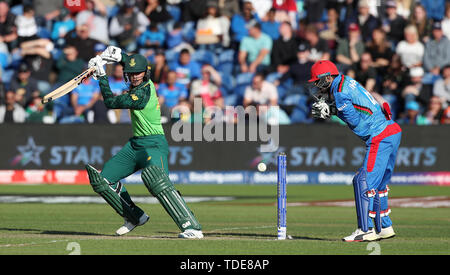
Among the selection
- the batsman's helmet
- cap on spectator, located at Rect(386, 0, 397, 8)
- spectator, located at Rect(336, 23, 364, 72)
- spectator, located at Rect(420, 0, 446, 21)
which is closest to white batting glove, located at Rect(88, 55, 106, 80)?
the batsman's helmet

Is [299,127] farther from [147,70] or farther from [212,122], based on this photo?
[147,70]

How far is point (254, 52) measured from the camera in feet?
80.4

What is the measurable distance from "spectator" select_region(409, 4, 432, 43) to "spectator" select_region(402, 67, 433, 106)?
137 centimetres

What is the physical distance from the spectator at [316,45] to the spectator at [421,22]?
2482 mm

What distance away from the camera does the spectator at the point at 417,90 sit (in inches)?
931

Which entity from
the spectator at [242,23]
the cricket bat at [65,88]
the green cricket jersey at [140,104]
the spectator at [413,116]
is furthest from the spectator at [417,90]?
the cricket bat at [65,88]

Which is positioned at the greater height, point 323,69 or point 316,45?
point 323,69

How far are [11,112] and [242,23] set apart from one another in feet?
21.3

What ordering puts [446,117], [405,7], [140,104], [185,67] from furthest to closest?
[405,7] < [185,67] < [446,117] < [140,104]

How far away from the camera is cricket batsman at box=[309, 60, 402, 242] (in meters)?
11.3

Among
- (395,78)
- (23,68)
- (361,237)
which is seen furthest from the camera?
(395,78)

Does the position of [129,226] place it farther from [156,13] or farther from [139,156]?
[156,13]

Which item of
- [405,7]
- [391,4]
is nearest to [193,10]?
[391,4]

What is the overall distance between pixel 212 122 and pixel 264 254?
1221 centimetres
